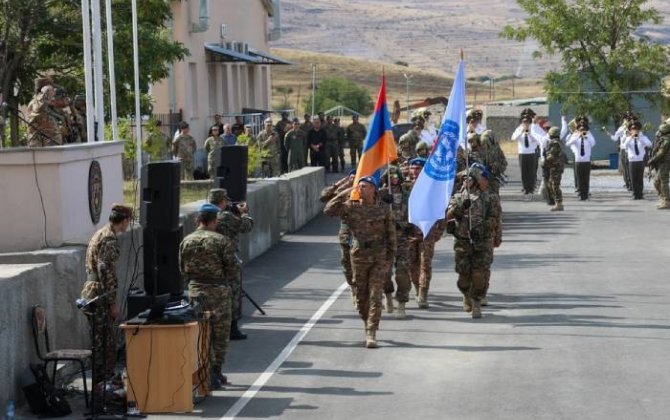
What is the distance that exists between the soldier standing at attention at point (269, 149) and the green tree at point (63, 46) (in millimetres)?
6007

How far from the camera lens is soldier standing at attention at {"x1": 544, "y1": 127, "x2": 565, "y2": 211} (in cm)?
3197

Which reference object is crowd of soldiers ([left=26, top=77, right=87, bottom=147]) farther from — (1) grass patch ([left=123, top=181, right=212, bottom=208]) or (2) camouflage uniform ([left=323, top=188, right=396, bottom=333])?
(2) camouflage uniform ([left=323, top=188, right=396, bottom=333])

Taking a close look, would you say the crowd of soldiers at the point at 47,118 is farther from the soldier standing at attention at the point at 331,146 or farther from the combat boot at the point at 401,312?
the soldier standing at attention at the point at 331,146

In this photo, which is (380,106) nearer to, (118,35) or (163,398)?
(163,398)

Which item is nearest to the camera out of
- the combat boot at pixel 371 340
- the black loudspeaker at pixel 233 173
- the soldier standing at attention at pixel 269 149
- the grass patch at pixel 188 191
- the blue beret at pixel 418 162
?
the combat boot at pixel 371 340

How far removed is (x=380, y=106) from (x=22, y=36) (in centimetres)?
970

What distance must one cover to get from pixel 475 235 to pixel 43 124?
18.1 ft

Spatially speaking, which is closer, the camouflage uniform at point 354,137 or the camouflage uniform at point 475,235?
the camouflage uniform at point 475,235

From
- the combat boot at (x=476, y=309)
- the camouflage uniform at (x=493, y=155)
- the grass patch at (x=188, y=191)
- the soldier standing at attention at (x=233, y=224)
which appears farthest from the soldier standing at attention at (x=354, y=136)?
the soldier standing at attention at (x=233, y=224)

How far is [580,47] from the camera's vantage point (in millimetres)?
46344

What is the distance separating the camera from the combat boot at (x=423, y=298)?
61.7 feet

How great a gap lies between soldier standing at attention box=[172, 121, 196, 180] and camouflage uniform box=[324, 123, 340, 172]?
1081cm

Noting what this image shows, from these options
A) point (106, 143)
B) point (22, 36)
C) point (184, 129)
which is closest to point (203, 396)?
point (106, 143)

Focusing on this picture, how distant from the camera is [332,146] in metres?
45.7
